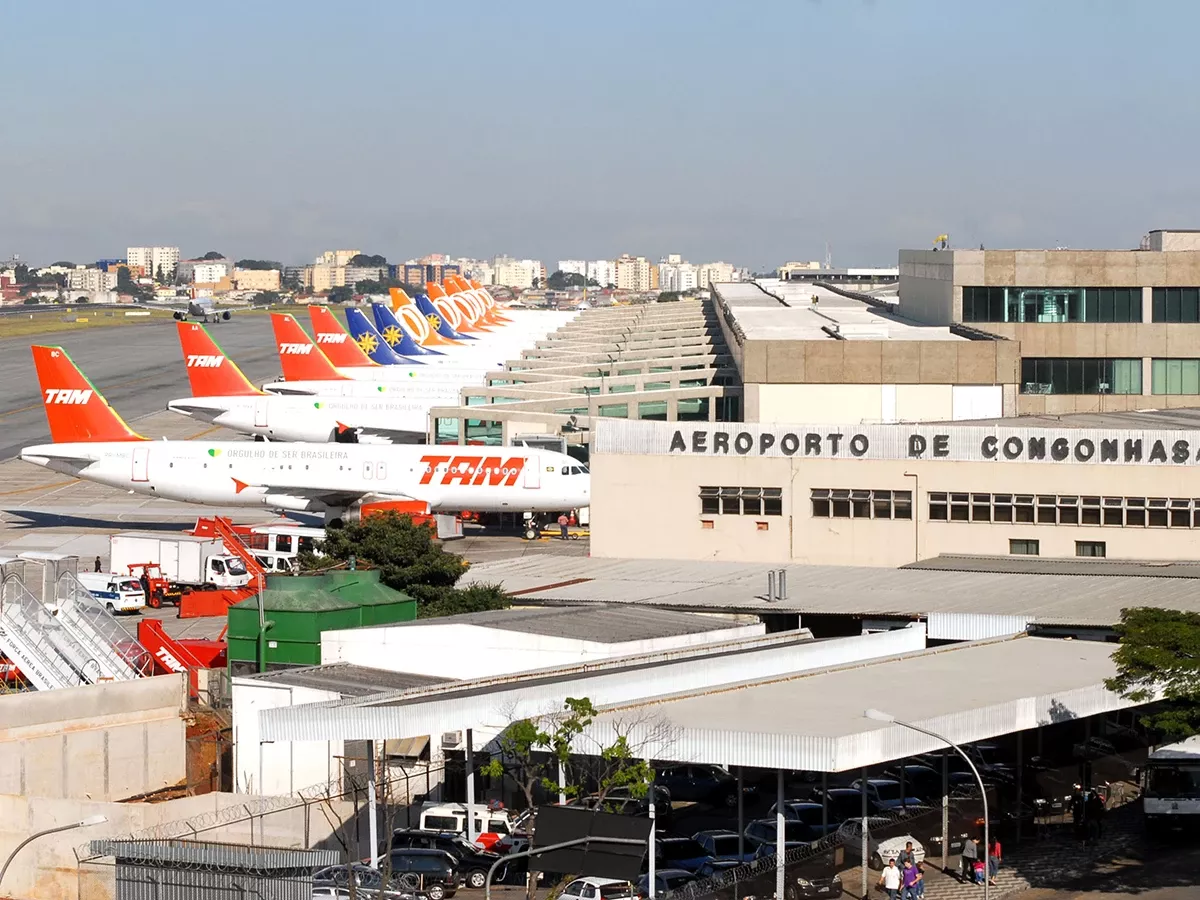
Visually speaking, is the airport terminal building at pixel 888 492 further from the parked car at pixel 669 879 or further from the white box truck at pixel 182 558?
the parked car at pixel 669 879

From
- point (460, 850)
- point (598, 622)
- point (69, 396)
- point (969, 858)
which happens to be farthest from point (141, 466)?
point (969, 858)

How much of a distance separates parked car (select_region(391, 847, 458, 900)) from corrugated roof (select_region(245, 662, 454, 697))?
6.27 m

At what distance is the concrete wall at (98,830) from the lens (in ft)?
134

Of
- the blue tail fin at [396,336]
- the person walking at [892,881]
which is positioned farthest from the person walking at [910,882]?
the blue tail fin at [396,336]

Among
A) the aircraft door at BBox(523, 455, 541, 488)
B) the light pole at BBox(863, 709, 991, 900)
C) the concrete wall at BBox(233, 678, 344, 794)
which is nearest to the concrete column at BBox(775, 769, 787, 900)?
the light pole at BBox(863, 709, 991, 900)

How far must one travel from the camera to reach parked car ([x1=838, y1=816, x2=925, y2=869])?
1570 inches

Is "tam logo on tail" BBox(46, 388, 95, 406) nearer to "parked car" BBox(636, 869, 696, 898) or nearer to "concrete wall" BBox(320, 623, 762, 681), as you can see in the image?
"concrete wall" BBox(320, 623, 762, 681)

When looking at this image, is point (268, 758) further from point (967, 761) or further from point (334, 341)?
point (334, 341)

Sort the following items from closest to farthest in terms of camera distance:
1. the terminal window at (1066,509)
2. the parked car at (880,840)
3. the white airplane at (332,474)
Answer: the parked car at (880,840) → the terminal window at (1066,509) → the white airplane at (332,474)

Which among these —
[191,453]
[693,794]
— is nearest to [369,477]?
[191,453]

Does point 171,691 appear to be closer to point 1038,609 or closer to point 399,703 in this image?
point 399,703

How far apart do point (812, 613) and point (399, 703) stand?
65.9 feet

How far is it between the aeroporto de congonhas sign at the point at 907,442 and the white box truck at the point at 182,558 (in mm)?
20362

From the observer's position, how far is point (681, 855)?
1601 inches
